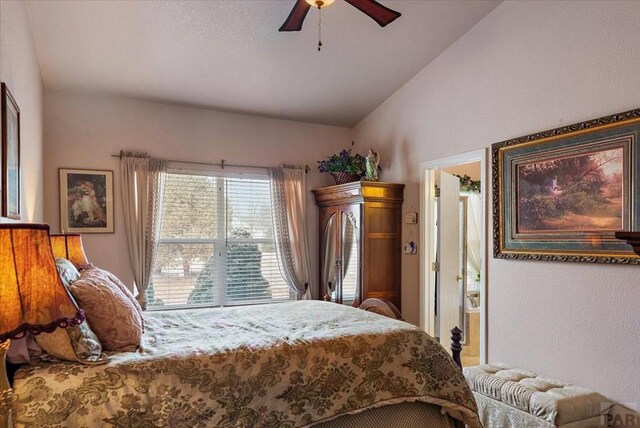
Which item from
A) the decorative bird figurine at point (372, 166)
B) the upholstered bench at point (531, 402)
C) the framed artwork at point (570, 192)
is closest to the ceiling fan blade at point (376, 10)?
the framed artwork at point (570, 192)

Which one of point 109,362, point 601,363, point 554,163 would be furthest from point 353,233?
point 109,362

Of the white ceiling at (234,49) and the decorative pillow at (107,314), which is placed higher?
the white ceiling at (234,49)

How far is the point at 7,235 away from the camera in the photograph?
1.19m

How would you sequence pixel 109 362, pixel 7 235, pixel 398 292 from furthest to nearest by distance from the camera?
1. pixel 398 292
2. pixel 109 362
3. pixel 7 235

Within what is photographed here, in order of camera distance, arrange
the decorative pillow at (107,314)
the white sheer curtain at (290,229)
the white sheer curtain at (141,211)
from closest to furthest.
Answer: the decorative pillow at (107,314) < the white sheer curtain at (141,211) < the white sheer curtain at (290,229)

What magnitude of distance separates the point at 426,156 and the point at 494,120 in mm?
846

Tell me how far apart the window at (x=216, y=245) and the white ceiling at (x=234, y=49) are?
0.89 meters

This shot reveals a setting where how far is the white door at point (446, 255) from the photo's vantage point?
164 inches

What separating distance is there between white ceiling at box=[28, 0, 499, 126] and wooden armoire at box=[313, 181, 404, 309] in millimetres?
1105

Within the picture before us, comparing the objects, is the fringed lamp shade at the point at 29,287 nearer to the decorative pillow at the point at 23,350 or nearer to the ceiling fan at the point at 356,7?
the decorative pillow at the point at 23,350

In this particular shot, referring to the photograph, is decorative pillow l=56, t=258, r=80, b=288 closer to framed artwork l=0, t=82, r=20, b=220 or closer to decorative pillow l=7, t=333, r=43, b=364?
decorative pillow l=7, t=333, r=43, b=364

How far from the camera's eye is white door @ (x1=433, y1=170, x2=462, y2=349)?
416cm

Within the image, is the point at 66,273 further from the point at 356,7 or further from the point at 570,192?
the point at 570,192

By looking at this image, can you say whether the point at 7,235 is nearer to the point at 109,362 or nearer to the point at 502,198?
the point at 109,362
